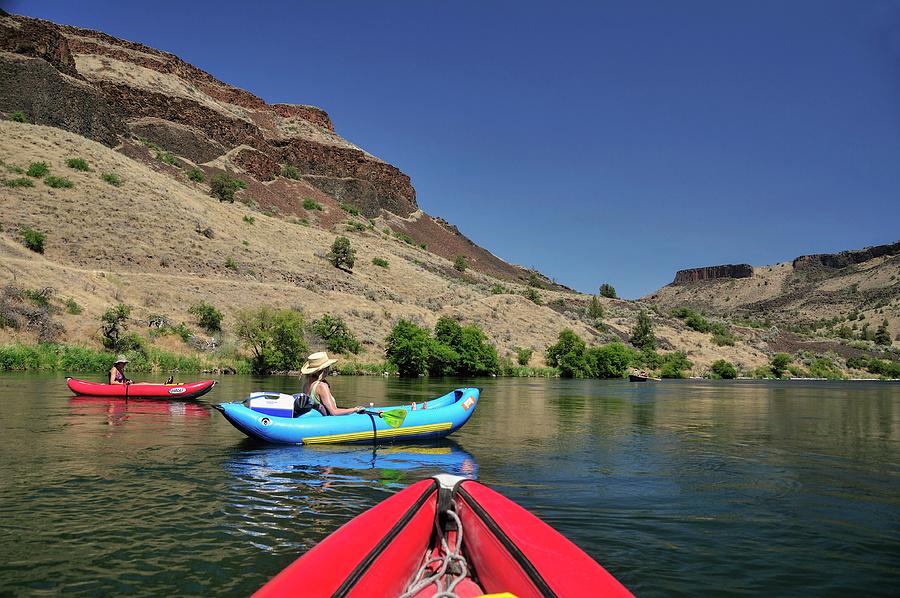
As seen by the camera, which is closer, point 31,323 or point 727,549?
point 727,549

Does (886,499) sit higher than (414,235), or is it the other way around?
(414,235)

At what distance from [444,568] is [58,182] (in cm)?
6060

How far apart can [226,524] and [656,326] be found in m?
74.3

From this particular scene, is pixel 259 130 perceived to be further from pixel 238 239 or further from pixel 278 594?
pixel 278 594

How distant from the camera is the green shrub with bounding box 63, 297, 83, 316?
36.9m

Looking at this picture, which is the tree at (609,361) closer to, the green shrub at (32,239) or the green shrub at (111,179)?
the green shrub at (32,239)

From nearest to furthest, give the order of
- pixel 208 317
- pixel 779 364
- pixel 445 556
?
pixel 445 556, pixel 208 317, pixel 779 364

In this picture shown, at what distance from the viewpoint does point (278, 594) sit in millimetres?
3205

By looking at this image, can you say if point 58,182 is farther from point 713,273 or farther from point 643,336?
point 713,273

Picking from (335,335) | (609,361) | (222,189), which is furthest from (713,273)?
(335,335)

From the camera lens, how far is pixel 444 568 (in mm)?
3996

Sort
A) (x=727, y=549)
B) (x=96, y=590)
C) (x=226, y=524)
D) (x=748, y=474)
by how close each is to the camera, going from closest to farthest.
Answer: (x=96, y=590)
(x=727, y=549)
(x=226, y=524)
(x=748, y=474)

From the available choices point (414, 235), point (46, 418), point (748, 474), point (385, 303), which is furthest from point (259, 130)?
point (748, 474)

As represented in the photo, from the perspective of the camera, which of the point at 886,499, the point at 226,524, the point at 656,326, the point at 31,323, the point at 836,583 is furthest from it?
the point at 656,326
